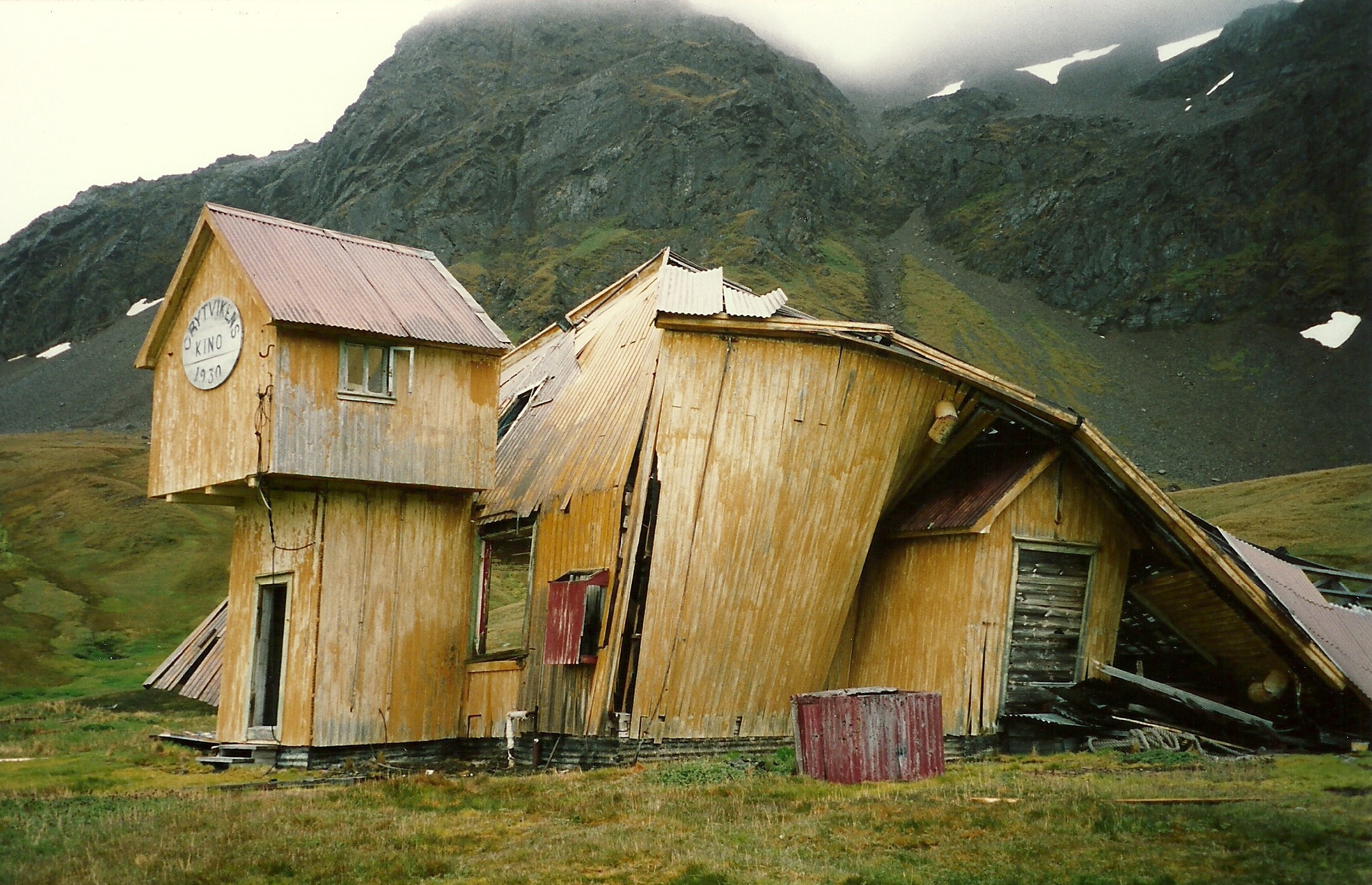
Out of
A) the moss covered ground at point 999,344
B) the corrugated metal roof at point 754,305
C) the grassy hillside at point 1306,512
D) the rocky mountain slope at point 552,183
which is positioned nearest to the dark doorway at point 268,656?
the corrugated metal roof at point 754,305

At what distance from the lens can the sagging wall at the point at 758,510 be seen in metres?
19.6

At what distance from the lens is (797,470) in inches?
799

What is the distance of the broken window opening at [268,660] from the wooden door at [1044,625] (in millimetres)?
12697

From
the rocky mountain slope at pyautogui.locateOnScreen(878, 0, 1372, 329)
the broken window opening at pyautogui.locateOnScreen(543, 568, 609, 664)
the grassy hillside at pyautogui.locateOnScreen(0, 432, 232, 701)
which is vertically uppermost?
the rocky mountain slope at pyautogui.locateOnScreen(878, 0, 1372, 329)

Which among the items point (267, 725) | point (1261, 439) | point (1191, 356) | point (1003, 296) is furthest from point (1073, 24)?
point (1003, 296)

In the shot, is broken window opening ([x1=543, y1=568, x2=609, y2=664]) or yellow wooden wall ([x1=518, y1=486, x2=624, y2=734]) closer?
broken window opening ([x1=543, y1=568, x2=609, y2=664])

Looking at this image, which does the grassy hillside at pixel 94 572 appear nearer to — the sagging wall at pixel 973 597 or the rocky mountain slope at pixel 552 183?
the sagging wall at pixel 973 597

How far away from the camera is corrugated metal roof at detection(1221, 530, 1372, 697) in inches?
754

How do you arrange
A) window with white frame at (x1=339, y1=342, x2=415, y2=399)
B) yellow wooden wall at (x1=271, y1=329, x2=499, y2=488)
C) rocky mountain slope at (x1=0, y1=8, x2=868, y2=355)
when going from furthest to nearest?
1. rocky mountain slope at (x1=0, y1=8, x2=868, y2=355)
2. window with white frame at (x1=339, y1=342, x2=415, y2=399)
3. yellow wooden wall at (x1=271, y1=329, x2=499, y2=488)

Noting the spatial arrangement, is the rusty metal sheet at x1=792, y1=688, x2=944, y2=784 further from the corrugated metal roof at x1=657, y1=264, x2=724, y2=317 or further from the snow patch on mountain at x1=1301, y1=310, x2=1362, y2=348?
the snow patch on mountain at x1=1301, y1=310, x2=1362, y2=348

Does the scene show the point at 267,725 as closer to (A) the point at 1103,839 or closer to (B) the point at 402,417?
(B) the point at 402,417

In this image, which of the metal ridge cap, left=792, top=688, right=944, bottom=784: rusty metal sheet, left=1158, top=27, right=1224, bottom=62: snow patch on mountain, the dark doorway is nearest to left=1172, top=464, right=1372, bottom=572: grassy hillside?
left=792, top=688, right=944, bottom=784: rusty metal sheet

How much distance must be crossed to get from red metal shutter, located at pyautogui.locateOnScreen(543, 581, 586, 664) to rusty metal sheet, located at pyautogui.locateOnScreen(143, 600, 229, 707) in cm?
872

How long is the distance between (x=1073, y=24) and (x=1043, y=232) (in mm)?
122906
